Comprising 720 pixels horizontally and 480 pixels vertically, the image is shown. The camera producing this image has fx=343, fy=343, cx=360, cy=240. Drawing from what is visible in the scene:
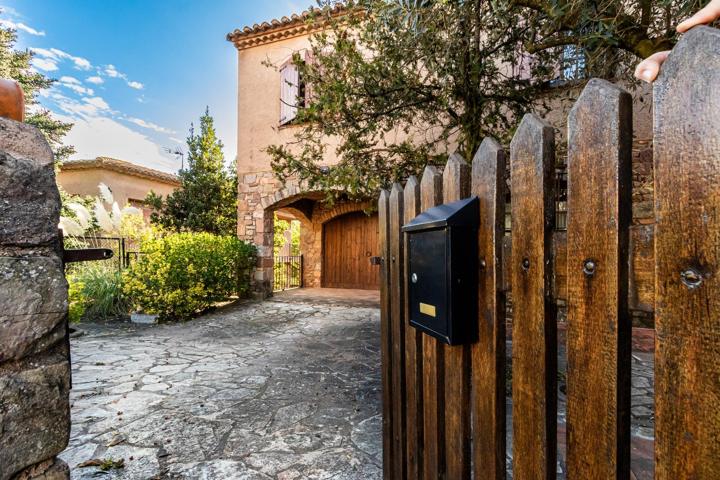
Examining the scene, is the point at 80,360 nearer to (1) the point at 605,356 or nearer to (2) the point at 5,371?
(2) the point at 5,371

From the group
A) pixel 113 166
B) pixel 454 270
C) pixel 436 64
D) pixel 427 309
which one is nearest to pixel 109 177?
pixel 113 166

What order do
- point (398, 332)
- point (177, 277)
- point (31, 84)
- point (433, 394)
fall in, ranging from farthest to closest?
1. point (31, 84)
2. point (177, 277)
3. point (398, 332)
4. point (433, 394)

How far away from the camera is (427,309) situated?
114cm

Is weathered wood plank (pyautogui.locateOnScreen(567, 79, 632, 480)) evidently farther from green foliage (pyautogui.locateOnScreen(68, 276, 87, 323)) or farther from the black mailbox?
green foliage (pyautogui.locateOnScreen(68, 276, 87, 323))

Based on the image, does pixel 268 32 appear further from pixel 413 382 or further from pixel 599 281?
pixel 599 281

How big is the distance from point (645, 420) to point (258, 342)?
4076 mm

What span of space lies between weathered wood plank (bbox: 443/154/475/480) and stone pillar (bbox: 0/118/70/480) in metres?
1.17

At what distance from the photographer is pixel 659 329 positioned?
1.91 ft

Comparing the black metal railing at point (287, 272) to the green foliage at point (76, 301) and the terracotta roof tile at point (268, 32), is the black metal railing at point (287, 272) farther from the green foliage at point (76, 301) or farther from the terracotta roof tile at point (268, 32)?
the terracotta roof tile at point (268, 32)

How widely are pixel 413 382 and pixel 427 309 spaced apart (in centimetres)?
46

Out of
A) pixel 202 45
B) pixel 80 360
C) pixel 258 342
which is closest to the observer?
pixel 80 360

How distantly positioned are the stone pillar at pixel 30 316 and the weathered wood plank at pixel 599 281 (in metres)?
1.34

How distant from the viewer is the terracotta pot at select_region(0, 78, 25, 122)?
3.17 ft

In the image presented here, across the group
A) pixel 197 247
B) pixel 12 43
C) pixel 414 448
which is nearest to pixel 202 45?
pixel 12 43
